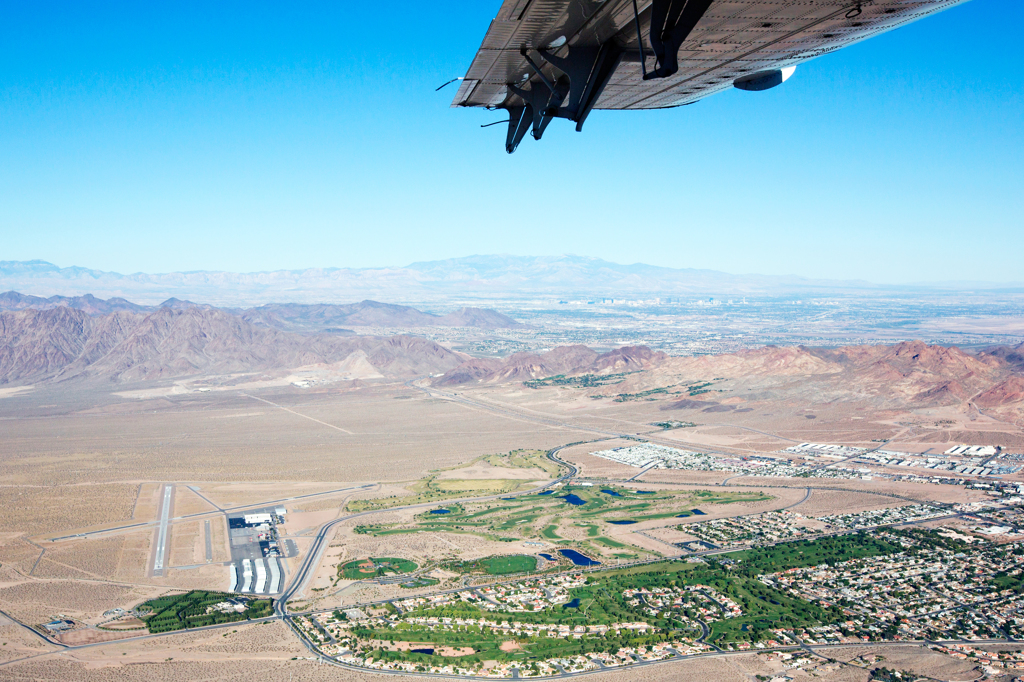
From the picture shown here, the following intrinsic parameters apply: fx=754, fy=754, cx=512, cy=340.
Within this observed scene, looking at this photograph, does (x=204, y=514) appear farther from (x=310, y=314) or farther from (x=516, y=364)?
(x=310, y=314)

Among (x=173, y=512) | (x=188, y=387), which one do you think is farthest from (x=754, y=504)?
(x=188, y=387)

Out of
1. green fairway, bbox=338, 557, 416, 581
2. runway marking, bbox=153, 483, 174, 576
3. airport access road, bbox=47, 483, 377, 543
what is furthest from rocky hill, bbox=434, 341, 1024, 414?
runway marking, bbox=153, 483, 174, 576

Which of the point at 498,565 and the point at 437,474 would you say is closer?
the point at 498,565

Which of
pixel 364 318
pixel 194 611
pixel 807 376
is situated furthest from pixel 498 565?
pixel 364 318

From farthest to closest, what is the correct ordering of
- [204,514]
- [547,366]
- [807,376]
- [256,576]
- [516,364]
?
[547,366] < [516,364] < [807,376] < [204,514] < [256,576]

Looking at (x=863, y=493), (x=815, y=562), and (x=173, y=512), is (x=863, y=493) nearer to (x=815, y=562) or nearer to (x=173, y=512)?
(x=815, y=562)

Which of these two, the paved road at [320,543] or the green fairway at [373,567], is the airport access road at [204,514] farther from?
the green fairway at [373,567]

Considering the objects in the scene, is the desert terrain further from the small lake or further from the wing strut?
the wing strut
